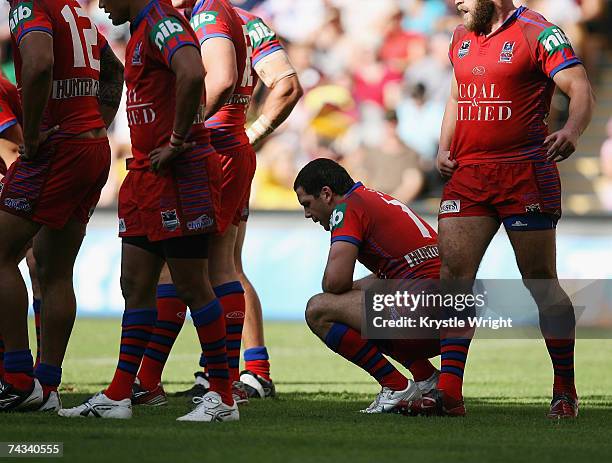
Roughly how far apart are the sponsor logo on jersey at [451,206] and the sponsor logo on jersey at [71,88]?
190 cm

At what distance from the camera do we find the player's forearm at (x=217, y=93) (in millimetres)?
6867

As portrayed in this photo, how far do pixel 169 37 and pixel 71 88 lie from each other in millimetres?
960

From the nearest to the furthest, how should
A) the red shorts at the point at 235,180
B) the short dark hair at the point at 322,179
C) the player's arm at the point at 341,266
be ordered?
1. the player's arm at the point at 341,266
2. the short dark hair at the point at 322,179
3. the red shorts at the point at 235,180

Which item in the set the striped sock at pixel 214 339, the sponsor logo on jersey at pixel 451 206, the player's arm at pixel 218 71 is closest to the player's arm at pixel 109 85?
the player's arm at pixel 218 71

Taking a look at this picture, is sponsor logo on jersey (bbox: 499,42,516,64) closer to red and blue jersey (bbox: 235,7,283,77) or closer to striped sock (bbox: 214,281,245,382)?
striped sock (bbox: 214,281,245,382)

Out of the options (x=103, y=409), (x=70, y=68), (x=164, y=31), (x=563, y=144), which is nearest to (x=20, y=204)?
(x=70, y=68)

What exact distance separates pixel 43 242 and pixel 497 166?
2324 mm

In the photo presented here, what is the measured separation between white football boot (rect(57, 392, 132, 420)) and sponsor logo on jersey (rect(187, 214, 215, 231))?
35.7 inches

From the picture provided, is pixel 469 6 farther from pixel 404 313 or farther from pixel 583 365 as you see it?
pixel 583 365

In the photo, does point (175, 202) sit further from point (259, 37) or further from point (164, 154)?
point (259, 37)

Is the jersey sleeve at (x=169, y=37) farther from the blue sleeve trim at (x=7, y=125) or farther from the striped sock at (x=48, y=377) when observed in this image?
the striped sock at (x=48, y=377)

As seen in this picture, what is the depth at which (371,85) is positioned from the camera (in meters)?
15.8

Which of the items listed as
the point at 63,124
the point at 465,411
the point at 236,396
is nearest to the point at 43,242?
the point at 63,124

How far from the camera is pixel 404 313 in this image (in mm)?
6730
